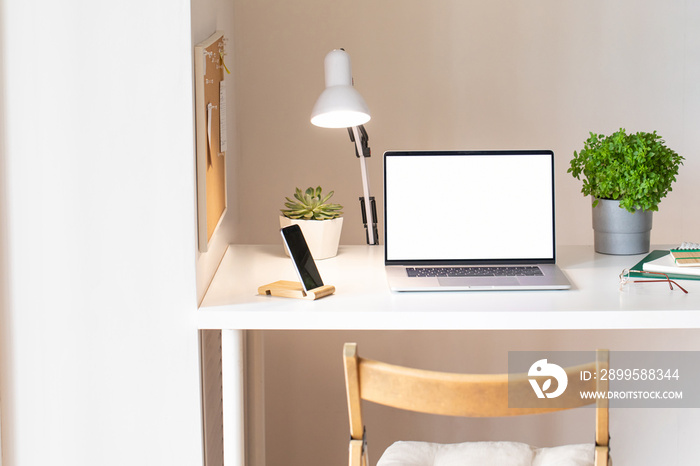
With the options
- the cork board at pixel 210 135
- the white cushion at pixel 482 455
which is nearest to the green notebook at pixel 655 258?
the white cushion at pixel 482 455

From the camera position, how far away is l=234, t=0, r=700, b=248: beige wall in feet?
6.96

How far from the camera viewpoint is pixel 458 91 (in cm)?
216

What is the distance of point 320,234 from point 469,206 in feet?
1.11

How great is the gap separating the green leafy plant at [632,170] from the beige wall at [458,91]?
1.93ft

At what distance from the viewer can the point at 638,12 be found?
2.13m

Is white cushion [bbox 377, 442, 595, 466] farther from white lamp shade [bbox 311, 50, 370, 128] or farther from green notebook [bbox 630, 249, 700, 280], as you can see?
white lamp shade [bbox 311, 50, 370, 128]

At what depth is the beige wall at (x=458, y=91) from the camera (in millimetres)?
2121

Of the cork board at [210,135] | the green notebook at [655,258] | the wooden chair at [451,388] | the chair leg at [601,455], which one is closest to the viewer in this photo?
the wooden chair at [451,388]

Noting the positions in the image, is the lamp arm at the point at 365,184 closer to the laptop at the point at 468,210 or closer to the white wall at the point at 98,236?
the laptop at the point at 468,210

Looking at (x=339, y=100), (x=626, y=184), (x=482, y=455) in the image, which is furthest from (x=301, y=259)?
(x=626, y=184)

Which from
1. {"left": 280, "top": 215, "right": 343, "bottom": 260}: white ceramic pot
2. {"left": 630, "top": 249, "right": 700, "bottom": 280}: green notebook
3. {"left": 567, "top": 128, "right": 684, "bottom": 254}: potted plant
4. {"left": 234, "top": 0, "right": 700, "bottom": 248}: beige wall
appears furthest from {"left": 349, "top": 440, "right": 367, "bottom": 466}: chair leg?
{"left": 234, "top": 0, "right": 700, "bottom": 248}: beige wall

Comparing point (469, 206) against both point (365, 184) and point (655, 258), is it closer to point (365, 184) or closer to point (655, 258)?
point (365, 184)

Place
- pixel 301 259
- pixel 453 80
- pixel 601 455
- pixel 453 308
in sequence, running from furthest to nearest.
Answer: pixel 453 80 → pixel 301 259 → pixel 453 308 → pixel 601 455

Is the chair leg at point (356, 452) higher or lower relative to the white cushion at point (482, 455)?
higher
